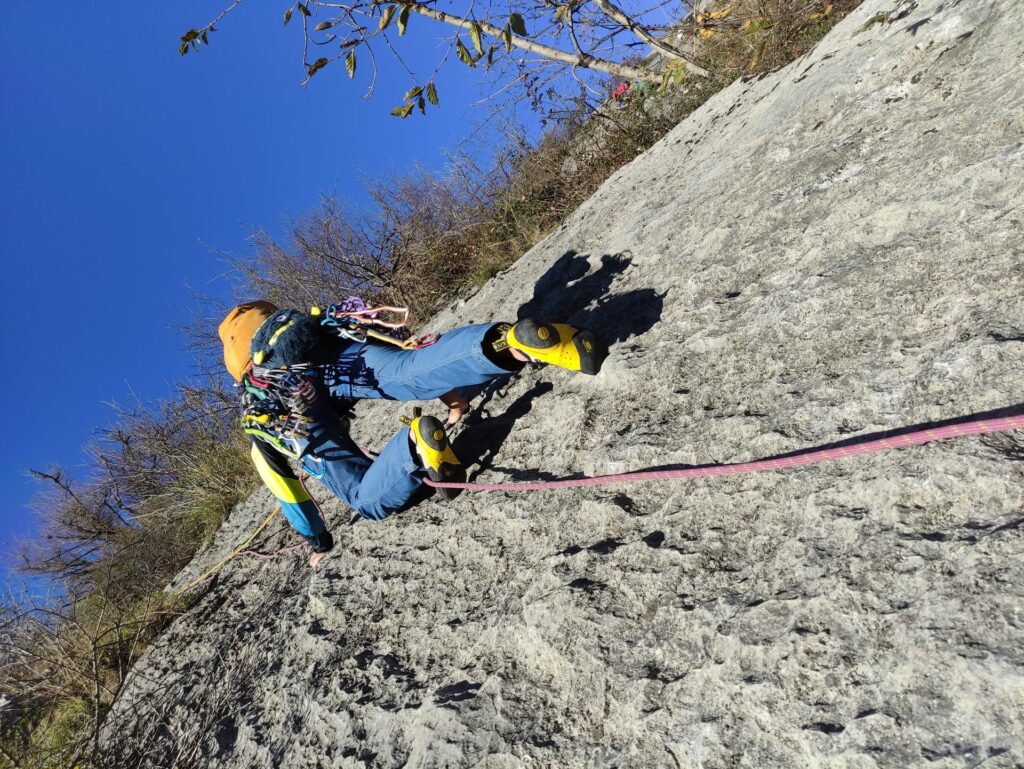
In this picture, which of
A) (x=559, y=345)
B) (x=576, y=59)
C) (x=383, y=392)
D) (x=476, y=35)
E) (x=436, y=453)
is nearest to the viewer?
(x=476, y=35)

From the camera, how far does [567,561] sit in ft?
5.52

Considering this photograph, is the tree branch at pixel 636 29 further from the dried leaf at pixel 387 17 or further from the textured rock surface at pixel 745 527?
the dried leaf at pixel 387 17

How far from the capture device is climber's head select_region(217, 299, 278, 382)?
265 cm

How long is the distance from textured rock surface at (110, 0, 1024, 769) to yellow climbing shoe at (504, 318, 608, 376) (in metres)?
0.13

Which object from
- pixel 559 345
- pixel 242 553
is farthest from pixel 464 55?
pixel 242 553

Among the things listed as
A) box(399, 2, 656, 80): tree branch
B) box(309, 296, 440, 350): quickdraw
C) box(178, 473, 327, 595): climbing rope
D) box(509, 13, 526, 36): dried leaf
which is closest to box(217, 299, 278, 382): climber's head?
box(309, 296, 440, 350): quickdraw

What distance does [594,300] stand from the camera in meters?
2.73

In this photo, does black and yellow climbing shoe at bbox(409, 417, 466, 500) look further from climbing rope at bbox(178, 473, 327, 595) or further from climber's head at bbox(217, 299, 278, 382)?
climbing rope at bbox(178, 473, 327, 595)

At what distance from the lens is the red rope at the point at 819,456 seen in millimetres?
1177

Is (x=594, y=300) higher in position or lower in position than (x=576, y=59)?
lower

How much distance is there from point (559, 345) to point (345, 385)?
3.51ft

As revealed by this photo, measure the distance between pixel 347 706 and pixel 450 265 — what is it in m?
4.35

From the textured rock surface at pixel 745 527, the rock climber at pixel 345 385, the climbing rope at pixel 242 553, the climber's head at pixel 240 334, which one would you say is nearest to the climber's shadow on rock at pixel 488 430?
the textured rock surface at pixel 745 527

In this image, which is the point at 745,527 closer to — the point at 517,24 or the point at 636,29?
the point at 517,24
